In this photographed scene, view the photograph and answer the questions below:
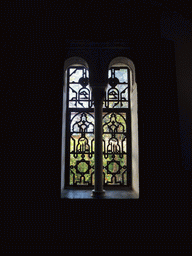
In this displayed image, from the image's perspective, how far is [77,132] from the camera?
2.45 meters

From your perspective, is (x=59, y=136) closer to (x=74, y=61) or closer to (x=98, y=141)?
(x=98, y=141)

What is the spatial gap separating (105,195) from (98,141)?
23.4 inches

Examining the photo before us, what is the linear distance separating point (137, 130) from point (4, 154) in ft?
Answer: 4.76

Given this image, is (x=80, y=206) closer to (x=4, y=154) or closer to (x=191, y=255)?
(x=4, y=154)

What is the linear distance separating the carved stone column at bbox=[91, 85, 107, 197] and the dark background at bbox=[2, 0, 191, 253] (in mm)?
171

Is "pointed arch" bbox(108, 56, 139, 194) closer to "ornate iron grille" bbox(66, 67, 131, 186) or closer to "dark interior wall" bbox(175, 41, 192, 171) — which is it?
"ornate iron grille" bbox(66, 67, 131, 186)

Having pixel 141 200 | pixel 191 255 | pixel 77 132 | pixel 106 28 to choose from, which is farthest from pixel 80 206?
pixel 106 28

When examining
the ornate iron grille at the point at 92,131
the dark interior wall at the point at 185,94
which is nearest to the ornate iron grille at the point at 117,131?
the ornate iron grille at the point at 92,131

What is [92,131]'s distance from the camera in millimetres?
2465

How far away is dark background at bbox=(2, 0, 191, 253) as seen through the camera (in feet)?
6.14

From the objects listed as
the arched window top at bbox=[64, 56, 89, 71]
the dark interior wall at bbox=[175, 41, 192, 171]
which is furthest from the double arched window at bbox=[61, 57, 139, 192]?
the dark interior wall at bbox=[175, 41, 192, 171]

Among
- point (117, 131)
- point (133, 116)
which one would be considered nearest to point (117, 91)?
point (133, 116)

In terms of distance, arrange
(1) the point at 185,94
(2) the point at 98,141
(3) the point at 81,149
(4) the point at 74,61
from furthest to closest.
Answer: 1. (3) the point at 81,149
2. (4) the point at 74,61
3. (2) the point at 98,141
4. (1) the point at 185,94

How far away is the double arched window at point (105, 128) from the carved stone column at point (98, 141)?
0.33 metres
